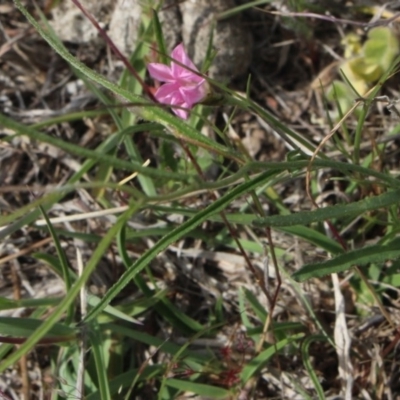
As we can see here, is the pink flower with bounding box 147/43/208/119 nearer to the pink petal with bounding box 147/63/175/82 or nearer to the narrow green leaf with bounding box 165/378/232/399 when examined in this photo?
the pink petal with bounding box 147/63/175/82

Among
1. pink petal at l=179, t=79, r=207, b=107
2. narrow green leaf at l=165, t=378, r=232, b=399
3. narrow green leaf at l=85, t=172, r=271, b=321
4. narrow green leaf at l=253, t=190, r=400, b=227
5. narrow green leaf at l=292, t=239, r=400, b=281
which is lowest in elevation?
narrow green leaf at l=165, t=378, r=232, b=399

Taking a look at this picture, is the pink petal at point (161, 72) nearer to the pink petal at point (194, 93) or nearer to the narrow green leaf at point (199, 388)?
the pink petal at point (194, 93)

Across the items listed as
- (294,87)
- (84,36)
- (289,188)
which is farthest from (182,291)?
(84,36)

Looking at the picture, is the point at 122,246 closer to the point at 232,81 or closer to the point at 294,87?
the point at 232,81

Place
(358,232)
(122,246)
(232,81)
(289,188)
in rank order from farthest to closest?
1. (232,81)
2. (289,188)
3. (358,232)
4. (122,246)

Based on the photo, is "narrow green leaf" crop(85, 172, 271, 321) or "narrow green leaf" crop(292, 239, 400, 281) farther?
"narrow green leaf" crop(292, 239, 400, 281)

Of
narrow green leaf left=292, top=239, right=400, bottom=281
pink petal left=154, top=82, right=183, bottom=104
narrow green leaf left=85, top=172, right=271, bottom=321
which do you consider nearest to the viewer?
narrow green leaf left=85, top=172, right=271, bottom=321

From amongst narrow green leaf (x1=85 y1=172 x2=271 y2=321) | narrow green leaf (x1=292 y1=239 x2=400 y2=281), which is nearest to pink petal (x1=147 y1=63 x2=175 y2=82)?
narrow green leaf (x1=85 y1=172 x2=271 y2=321)

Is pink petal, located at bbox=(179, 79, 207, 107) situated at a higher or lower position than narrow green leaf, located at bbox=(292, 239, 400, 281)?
higher
